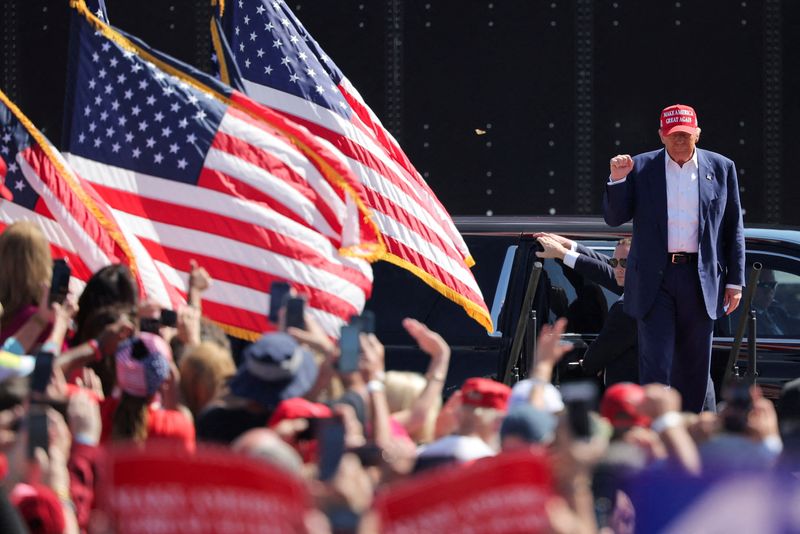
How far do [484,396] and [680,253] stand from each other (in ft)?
10.5

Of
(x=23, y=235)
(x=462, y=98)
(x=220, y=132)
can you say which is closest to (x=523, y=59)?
(x=462, y=98)

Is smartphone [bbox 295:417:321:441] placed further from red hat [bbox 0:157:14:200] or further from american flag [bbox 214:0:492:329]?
american flag [bbox 214:0:492:329]

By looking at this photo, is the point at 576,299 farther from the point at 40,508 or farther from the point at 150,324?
the point at 40,508

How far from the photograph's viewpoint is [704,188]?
716 centimetres

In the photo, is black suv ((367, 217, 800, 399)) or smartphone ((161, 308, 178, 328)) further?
black suv ((367, 217, 800, 399))

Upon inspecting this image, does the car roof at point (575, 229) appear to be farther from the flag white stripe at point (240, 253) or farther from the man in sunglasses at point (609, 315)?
the flag white stripe at point (240, 253)

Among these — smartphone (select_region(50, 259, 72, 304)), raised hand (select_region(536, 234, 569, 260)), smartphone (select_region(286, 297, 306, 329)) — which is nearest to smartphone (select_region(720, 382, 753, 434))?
smartphone (select_region(286, 297, 306, 329))

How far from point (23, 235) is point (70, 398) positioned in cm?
182

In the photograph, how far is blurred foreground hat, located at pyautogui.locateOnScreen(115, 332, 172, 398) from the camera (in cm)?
432

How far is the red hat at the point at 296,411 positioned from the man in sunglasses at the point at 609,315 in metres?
3.60

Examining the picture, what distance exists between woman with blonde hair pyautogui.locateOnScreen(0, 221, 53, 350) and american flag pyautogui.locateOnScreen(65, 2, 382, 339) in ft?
3.15

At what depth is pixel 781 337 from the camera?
7848 mm

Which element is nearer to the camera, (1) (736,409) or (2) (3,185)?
(1) (736,409)

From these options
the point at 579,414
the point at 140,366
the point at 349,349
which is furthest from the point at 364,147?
the point at 579,414
